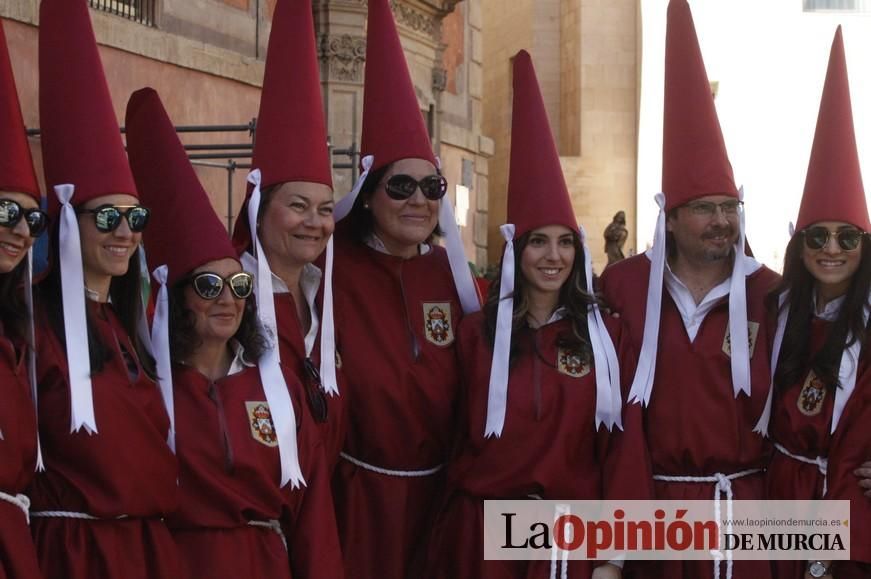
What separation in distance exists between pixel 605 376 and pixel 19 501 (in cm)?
195

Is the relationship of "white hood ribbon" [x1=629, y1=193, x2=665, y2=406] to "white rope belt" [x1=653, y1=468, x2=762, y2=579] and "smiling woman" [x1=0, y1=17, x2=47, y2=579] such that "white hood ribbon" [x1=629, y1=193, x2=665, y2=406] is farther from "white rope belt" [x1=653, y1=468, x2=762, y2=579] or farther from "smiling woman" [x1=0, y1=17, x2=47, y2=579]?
"smiling woman" [x1=0, y1=17, x2=47, y2=579]

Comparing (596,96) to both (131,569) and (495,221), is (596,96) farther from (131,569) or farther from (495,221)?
(131,569)

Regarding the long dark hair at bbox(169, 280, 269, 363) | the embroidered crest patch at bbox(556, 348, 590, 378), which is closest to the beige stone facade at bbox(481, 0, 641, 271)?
the embroidered crest patch at bbox(556, 348, 590, 378)

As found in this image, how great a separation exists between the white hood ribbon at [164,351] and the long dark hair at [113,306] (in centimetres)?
3

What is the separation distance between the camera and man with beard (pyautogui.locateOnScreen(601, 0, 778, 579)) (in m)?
4.11

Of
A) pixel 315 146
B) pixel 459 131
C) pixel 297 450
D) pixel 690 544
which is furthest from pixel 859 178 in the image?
pixel 459 131

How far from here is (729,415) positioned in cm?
411

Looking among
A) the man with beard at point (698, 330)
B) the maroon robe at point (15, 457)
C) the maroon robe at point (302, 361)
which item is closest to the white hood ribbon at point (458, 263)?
the man with beard at point (698, 330)

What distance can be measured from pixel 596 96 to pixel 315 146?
16.8 meters

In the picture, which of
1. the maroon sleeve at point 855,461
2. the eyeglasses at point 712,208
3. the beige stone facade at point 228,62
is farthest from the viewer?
the beige stone facade at point 228,62

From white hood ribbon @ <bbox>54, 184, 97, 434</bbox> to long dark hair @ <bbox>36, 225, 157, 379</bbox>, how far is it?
4 centimetres

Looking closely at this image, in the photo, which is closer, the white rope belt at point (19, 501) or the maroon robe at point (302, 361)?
the white rope belt at point (19, 501)

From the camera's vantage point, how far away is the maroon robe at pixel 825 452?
151 inches

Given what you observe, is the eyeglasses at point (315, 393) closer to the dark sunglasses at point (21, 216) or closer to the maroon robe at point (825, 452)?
the dark sunglasses at point (21, 216)
